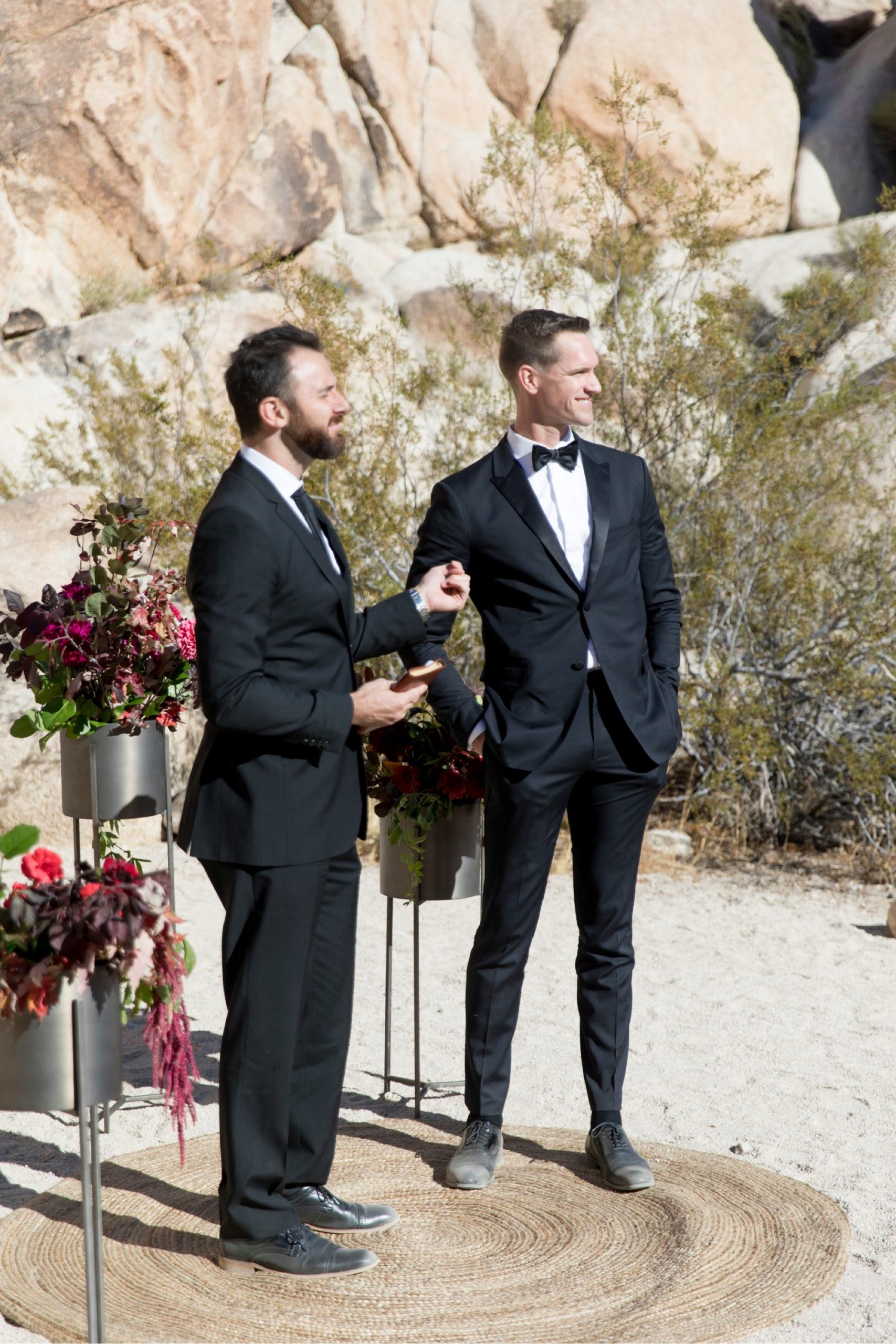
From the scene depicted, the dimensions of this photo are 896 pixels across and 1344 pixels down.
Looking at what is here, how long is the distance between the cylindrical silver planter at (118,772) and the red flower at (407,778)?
29.0 inches

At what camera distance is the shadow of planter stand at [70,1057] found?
7.20ft

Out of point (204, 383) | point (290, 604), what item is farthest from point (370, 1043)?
point (204, 383)

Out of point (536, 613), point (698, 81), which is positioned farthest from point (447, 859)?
point (698, 81)

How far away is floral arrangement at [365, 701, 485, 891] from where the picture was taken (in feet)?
11.1

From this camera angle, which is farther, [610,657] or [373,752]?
[373,752]

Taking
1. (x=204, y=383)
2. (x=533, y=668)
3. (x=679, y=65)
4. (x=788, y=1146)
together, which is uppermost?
(x=679, y=65)

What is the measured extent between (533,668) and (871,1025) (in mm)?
2114

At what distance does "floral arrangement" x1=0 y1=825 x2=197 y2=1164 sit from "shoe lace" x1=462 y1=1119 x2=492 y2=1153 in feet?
3.27

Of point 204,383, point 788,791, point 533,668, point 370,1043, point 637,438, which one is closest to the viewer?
point 533,668

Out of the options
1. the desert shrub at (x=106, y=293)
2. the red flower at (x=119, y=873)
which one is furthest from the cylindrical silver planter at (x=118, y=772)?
the desert shrub at (x=106, y=293)

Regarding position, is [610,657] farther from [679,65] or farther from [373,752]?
[679,65]

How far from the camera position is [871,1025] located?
4297 millimetres

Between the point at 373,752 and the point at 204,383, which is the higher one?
the point at 204,383

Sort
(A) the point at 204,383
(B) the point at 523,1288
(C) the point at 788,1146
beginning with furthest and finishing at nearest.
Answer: (A) the point at 204,383
(C) the point at 788,1146
(B) the point at 523,1288
